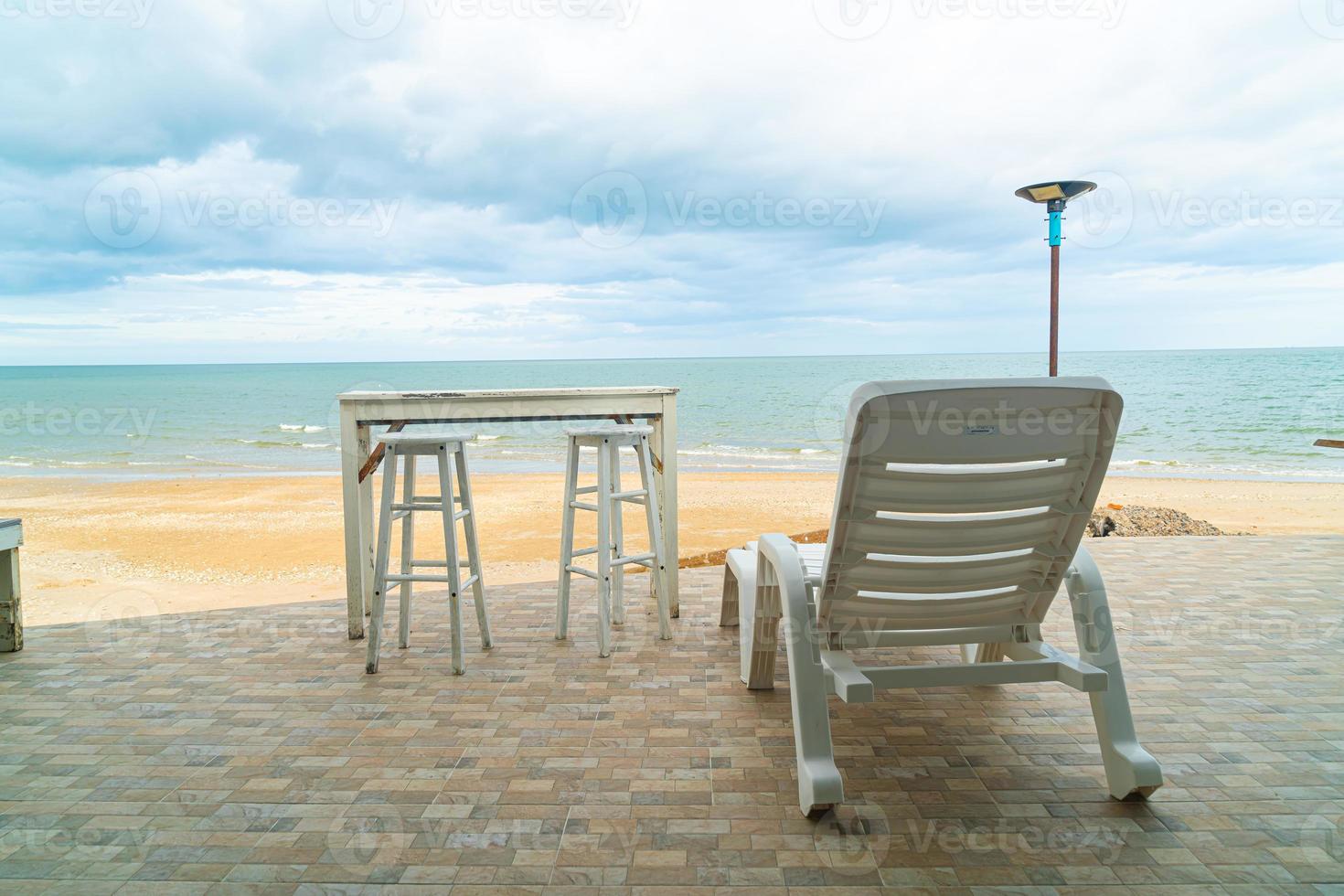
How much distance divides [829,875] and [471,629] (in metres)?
2.32

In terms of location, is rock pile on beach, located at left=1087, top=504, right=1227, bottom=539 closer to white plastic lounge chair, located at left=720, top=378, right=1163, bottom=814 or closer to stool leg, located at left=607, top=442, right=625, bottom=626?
stool leg, located at left=607, top=442, right=625, bottom=626

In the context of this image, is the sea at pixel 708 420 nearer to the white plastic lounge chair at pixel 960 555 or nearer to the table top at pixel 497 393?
the table top at pixel 497 393

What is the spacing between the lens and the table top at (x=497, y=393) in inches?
130

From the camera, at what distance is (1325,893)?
4.95ft

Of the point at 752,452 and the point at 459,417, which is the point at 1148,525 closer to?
the point at 459,417

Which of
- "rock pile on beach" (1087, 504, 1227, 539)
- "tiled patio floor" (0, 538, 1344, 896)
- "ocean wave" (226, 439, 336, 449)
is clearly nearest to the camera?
"tiled patio floor" (0, 538, 1344, 896)

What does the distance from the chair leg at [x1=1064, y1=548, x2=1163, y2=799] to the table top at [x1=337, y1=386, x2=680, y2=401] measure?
1687 mm

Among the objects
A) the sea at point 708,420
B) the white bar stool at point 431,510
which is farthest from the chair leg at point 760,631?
the sea at point 708,420

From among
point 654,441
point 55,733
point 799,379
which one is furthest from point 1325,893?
point 799,379

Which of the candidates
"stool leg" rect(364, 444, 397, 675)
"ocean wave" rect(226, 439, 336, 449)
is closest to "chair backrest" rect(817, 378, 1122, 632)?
"stool leg" rect(364, 444, 397, 675)

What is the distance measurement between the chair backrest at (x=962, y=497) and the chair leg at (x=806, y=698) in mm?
82

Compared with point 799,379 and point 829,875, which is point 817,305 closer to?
point 799,379

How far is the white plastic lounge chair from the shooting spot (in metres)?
1.79

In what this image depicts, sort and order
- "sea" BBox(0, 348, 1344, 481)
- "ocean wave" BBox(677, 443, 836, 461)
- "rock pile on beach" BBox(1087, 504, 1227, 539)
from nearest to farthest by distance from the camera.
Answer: "rock pile on beach" BBox(1087, 504, 1227, 539)
"sea" BBox(0, 348, 1344, 481)
"ocean wave" BBox(677, 443, 836, 461)
